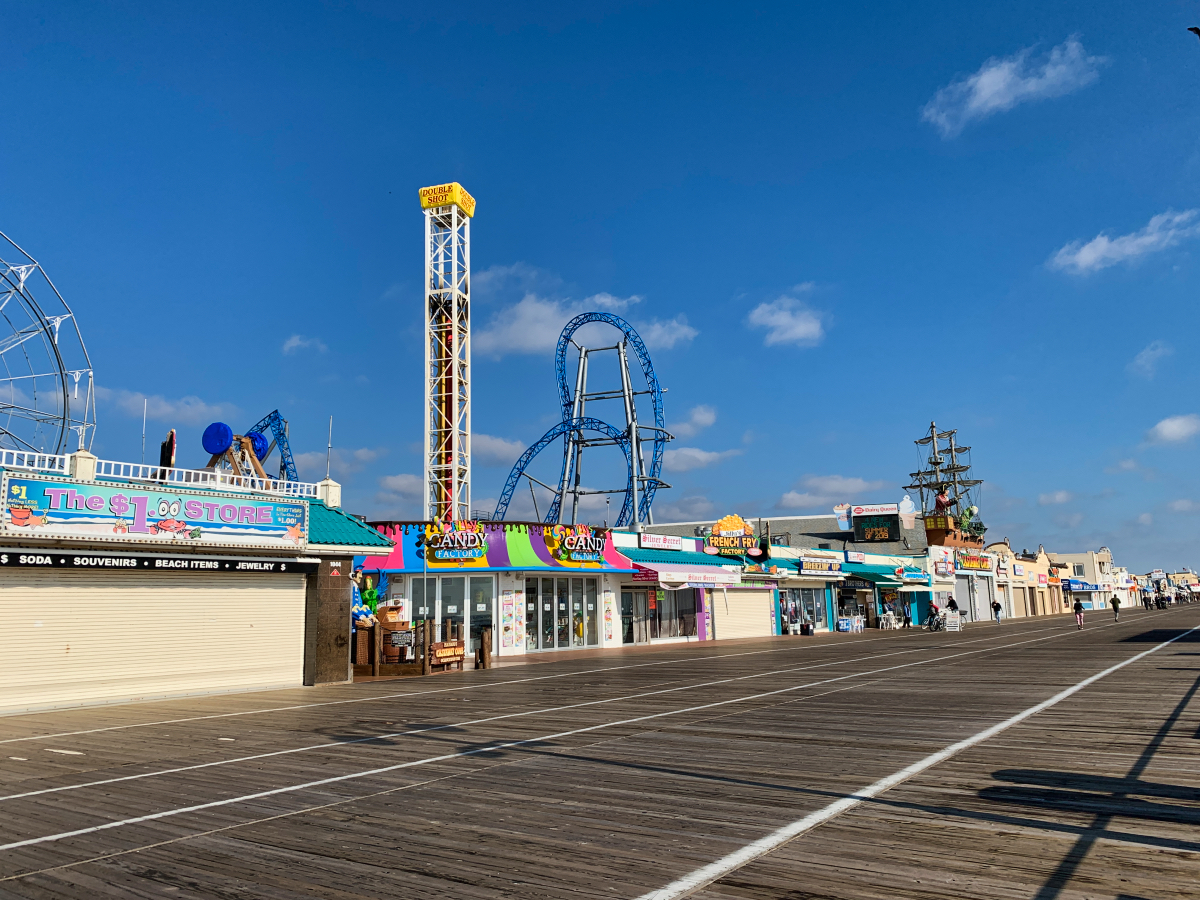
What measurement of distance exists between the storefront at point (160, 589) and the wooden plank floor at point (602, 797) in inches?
48.9

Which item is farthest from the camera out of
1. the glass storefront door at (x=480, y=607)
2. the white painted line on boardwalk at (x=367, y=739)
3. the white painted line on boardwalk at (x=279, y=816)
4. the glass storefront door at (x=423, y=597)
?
the glass storefront door at (x=480, y=607)

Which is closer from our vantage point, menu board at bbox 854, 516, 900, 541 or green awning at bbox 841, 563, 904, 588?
green awning at bbox 841, 563, 904, 588

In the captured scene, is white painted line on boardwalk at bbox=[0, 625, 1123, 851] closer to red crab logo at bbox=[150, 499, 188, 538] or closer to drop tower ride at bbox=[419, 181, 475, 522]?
red crab logo at bbox=[150, 499, 188, 538]

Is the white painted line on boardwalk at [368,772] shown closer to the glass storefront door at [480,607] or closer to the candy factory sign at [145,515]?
the candy factory sign at [145,515]

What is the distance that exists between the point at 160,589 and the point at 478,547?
13.5 metres

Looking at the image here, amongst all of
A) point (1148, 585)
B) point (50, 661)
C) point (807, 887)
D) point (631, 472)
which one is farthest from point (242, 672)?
point (1148, 585)

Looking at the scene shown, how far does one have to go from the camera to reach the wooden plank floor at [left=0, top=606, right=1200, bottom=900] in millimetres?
5387

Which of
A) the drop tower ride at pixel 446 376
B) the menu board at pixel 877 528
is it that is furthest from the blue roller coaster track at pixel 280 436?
the menu board at pixel 877 528

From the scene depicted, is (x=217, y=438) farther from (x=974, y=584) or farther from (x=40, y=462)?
(x=974, y=584)

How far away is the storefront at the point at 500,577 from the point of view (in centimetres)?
2938

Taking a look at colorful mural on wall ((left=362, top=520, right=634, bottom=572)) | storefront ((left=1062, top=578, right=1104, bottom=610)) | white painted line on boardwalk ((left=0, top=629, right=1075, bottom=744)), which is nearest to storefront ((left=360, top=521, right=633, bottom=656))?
colorful mural on wall ((left=362, top=520, right=634, bottom=572))

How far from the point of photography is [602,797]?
7648mm

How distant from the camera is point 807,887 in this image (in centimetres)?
506

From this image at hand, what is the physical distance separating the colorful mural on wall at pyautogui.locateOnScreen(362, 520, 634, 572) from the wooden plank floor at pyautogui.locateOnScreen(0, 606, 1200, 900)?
13.6 m
